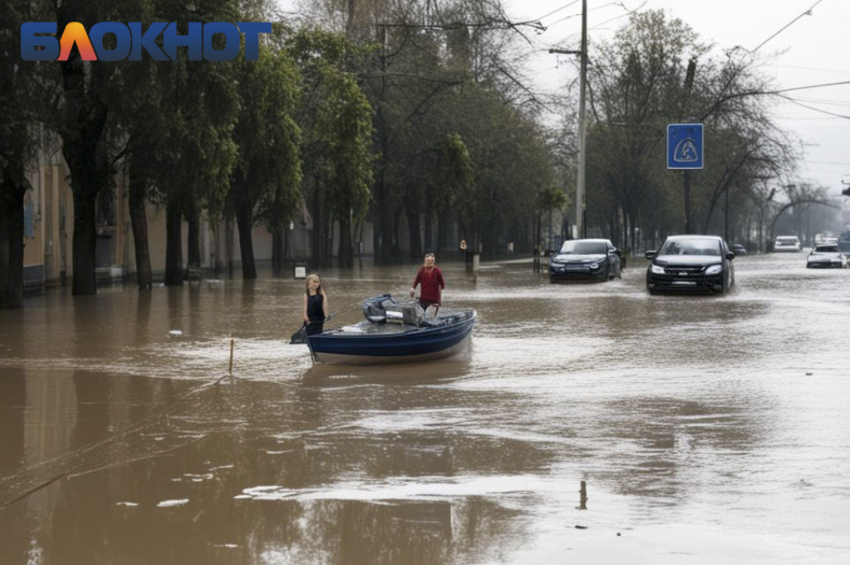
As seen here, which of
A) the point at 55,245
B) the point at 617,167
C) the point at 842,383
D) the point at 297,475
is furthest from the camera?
the point at 617,167

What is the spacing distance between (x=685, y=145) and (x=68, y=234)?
2939 cm

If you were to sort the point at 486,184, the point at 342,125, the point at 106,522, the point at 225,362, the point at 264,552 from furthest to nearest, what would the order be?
the point at 486,184
the point at 342,125
the point at 225,362
the point at 106,522
the point at 264,552

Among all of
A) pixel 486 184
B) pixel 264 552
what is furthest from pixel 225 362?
pixel 486 184

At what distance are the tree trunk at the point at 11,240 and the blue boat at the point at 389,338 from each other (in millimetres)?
12959

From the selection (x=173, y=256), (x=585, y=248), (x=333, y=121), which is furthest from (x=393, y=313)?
(x=333, y=121)

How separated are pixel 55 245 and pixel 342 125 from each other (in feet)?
45.1

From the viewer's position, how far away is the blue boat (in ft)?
67.1

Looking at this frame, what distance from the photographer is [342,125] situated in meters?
57.7

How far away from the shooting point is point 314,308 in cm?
2175

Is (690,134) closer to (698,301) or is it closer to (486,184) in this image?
(486,184)

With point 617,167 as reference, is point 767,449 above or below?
below

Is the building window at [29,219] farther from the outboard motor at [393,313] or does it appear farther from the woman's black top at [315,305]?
the outboard motor at [393,313]

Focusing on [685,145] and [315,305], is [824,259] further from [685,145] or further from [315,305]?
Answer: [315,305]

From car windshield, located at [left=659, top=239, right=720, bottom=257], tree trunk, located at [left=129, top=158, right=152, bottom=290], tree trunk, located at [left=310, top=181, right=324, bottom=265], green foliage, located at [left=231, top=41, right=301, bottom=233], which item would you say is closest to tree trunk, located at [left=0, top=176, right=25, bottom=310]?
tree trunk, located at [left=129, top=158, right=152, bottom=290]
